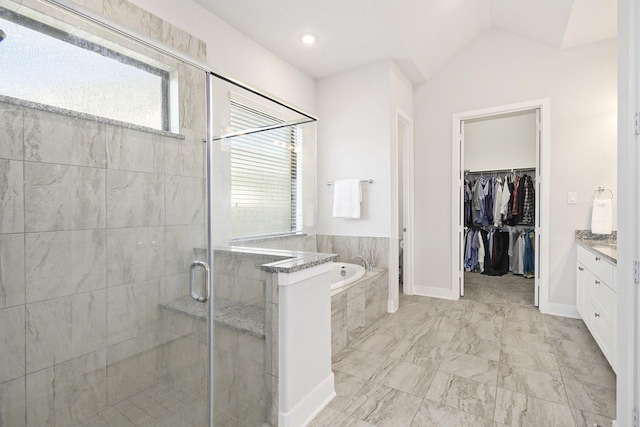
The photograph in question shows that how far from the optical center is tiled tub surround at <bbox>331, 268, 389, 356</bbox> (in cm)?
249

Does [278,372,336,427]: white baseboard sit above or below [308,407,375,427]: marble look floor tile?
above

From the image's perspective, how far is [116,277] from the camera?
1524 millimetres

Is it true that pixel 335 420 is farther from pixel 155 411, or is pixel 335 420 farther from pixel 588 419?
pixel 588 419

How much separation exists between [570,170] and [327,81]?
2.87 meters

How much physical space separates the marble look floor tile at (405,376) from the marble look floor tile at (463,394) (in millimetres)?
51

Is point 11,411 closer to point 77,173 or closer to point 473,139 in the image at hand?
point 77,173

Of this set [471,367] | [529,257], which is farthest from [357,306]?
[529,257]

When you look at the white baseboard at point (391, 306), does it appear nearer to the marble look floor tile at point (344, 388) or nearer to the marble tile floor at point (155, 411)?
the marble look floor tile at point (344, 388)

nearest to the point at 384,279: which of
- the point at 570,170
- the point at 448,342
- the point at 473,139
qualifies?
the point at 448,342

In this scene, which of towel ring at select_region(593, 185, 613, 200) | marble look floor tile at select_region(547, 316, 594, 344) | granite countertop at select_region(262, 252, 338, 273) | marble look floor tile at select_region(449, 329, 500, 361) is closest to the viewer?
granite countertop at select_region(262, 252, 338, 273)

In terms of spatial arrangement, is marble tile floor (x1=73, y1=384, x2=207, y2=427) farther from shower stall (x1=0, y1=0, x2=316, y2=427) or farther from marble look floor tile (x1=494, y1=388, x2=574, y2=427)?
marble look floor tile (x1=494, y1=388, x2=574, y2=427)

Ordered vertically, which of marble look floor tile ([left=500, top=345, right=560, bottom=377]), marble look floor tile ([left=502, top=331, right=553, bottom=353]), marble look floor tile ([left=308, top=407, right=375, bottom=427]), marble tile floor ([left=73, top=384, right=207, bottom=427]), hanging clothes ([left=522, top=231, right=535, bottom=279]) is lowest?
marble look floor tile ([left=308, top=407, right=375, bottom=427])

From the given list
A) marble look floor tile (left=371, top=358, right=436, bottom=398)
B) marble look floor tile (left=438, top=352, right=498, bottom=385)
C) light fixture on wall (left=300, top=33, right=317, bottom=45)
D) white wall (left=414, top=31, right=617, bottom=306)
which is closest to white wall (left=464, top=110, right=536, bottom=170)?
white wall (left=414, top=31, right=617, bottom=306)

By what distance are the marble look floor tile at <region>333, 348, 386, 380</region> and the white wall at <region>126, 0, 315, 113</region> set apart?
6.66ft
